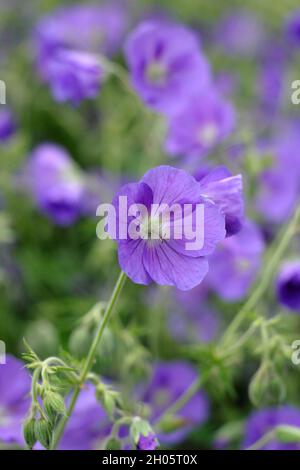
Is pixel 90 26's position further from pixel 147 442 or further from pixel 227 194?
pixel 147 442

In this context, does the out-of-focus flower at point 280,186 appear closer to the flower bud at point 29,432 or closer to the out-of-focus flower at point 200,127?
the out-of-focus flower at point 200,127

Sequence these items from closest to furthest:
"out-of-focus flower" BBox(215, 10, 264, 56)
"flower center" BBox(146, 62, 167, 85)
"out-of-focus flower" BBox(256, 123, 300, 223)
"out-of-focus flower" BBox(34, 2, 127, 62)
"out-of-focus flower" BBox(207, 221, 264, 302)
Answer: "out-of-focus flower" BBox(207, 221, 264, 302), "flower center" BBox(146, 62, 167, 85), "out-of-focus flower" BBox(256, 123, 300, 223), "out-of-focus flower" BBox(34, 2, 127, 62), "out-of-focus flower" BBox(215, 10, 264, 56)

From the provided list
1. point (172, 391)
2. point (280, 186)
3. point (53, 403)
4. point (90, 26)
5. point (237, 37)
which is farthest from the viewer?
point (237, 37)

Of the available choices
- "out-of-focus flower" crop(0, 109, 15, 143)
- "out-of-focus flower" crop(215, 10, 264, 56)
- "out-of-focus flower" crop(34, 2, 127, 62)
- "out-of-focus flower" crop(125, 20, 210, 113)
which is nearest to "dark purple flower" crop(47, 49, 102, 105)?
"out-of-focus flower" crop(125, 20, 210, 113)

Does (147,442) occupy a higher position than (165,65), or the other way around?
(165,65)

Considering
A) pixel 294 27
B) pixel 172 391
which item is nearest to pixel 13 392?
pixel 172 391

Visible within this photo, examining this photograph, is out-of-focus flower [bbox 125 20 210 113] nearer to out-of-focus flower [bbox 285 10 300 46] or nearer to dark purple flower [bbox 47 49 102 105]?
dark purple flower [bbox 47 49 102 105]
